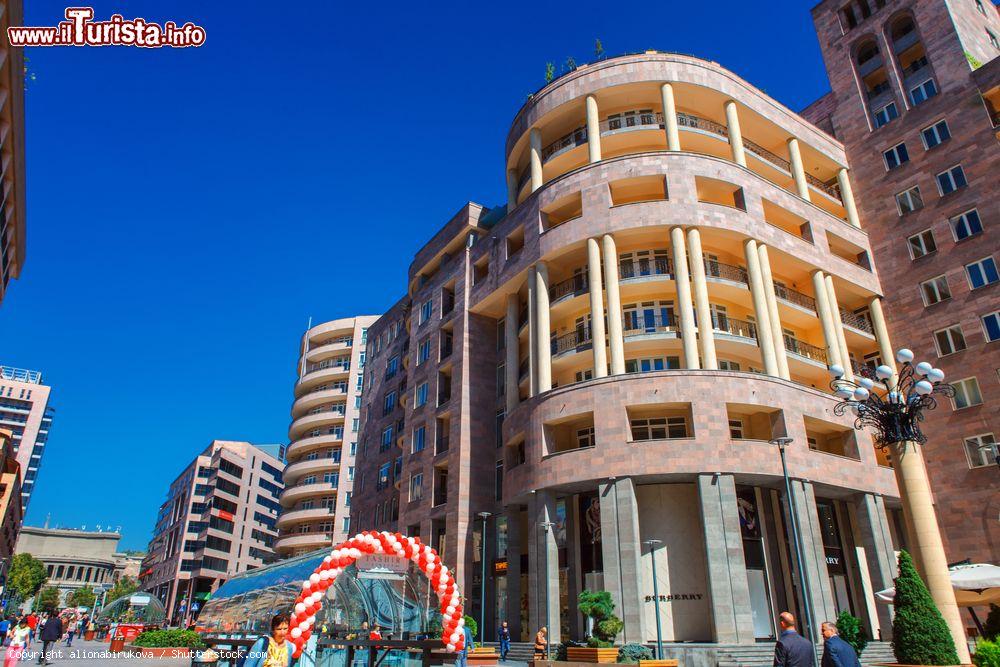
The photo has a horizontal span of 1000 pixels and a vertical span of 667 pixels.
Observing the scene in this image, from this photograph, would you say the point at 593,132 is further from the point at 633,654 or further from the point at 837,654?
the point at 837,654

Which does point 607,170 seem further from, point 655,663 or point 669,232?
point 655,663

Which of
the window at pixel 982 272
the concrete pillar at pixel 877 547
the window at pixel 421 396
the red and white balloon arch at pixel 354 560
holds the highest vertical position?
the window at pixel 982 272

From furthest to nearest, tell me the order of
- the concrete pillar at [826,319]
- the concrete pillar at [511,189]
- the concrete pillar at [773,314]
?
the concrete pillar at [511,189] → the concrete pillar at [826,319] → the concrete pillar at [773,314]

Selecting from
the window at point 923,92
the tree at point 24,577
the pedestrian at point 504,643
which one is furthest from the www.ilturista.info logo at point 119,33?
the tree at point 24,577

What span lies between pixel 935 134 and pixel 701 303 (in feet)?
65.2

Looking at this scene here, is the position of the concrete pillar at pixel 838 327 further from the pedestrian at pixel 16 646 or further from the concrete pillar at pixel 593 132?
the pedestrian at pixel 16 646

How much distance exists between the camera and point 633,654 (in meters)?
24.0

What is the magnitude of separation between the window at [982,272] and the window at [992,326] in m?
1.75

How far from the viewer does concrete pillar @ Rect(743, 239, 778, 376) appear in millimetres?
32281

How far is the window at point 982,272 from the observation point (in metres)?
34.6

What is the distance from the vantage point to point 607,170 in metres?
36.4

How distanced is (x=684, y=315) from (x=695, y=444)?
6452 millimetres

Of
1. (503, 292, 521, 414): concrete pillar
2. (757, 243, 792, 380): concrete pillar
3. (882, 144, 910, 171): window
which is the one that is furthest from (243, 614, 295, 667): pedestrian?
(882, 144, 910, 171): window

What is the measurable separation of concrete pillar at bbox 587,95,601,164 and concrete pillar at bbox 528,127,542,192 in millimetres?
3512
